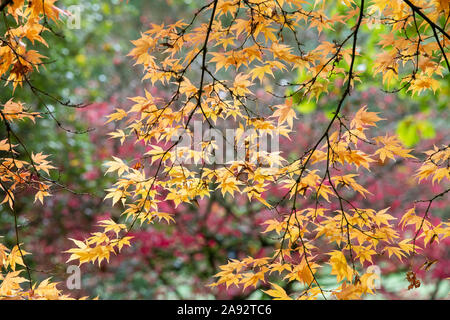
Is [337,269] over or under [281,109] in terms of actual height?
under

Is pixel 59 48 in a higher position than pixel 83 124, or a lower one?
higher

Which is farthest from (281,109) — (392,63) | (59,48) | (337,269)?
(59,48)

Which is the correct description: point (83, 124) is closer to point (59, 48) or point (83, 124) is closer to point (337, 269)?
point (59, 48)

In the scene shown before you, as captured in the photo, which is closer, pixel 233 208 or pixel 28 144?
pixel 28 144

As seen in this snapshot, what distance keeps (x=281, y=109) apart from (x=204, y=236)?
237 centimetres

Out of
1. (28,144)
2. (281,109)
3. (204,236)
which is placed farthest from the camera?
(204,236)

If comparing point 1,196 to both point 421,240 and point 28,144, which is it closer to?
point 28,144

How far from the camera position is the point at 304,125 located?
3.99 meters

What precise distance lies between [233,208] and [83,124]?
165cm

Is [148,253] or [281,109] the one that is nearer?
[281,109]

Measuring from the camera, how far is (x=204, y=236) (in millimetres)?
3789
